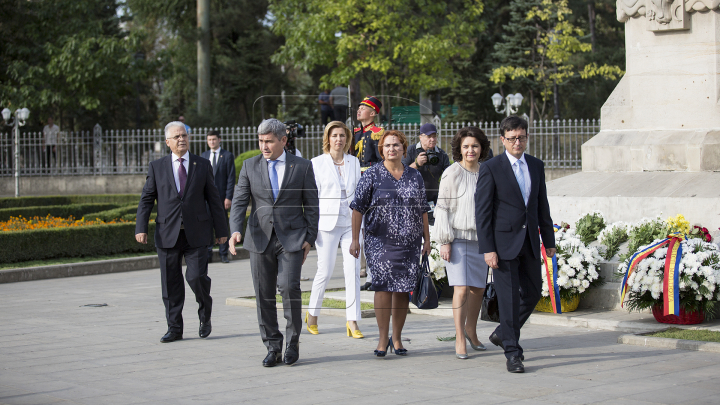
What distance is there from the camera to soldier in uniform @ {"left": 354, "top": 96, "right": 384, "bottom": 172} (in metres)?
8.20

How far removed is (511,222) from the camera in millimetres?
6176

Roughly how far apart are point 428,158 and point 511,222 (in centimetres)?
235

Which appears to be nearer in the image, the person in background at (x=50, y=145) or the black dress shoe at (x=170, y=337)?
the black dress shoe at (x=170, y=337)

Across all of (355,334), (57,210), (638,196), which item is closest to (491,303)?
(355,334)

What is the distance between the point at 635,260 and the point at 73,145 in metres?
24.0

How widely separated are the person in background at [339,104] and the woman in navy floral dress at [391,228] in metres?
1.64

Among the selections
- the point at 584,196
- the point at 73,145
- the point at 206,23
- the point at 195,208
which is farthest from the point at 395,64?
the point at 195,208

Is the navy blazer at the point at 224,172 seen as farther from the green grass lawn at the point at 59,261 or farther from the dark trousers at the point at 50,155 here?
the dark trousers at the point at 50,155

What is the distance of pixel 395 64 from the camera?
29.6 metres

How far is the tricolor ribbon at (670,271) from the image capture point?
7.24m

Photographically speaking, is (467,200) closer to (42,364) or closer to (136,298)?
(42,364)

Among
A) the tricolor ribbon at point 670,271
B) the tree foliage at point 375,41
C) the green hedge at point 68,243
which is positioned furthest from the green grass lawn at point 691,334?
the tree foliage at point 375,41

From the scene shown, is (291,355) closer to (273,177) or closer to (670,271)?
(273,177)

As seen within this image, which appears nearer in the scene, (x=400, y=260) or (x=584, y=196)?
(x=400, y=260)
